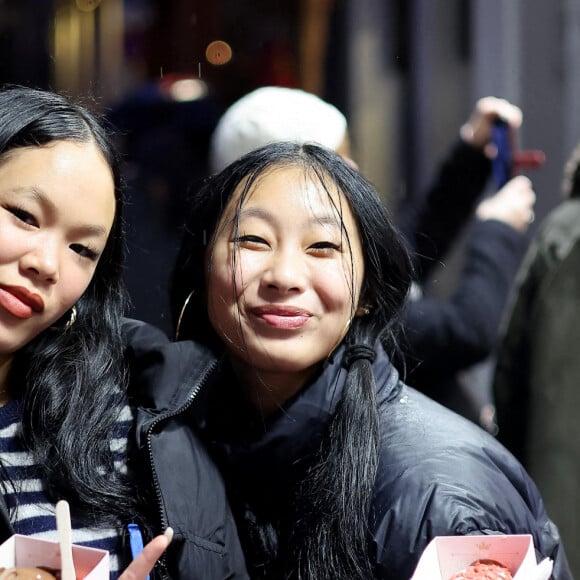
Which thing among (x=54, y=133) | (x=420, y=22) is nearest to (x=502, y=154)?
(x=420, y=22)

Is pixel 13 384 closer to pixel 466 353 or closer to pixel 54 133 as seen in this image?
pixel 54 133

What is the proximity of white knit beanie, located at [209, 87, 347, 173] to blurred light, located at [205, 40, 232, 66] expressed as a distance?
3.72 ft

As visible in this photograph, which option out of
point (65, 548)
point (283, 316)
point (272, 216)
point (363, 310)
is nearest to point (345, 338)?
point (363, 310)

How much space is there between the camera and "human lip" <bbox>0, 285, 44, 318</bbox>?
5.71 ft

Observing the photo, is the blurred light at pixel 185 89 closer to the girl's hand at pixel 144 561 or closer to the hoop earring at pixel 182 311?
the hoop earring at pixel 182 311

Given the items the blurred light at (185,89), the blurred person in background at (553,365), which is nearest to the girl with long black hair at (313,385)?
the blurred person in background at (553,365)

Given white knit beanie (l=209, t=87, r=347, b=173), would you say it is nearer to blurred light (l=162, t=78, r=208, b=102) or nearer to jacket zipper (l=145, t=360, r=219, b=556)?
blurred light (l=162, t=78, r=208, b=102)

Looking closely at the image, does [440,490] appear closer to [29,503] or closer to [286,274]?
[286,274]

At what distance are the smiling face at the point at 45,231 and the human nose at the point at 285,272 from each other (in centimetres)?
31

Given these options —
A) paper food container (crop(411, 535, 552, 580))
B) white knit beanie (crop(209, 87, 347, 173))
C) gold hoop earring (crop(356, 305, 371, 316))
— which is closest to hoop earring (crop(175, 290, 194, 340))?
gold hoop earring (crop(356, 305, 371, 316))

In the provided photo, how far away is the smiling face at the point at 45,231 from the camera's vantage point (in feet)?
5.71

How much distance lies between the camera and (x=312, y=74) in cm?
455

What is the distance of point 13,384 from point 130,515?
13.7 inches

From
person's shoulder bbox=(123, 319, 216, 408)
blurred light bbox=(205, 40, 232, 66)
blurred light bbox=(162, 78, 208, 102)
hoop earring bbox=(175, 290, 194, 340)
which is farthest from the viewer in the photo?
blurred light bbox=(205, 40, 232, 66)
